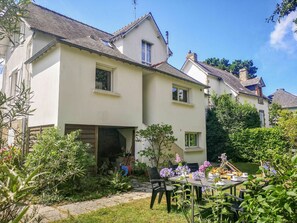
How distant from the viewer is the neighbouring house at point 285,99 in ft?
132

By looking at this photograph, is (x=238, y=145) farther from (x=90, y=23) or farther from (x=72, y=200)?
(x=90, y=23)

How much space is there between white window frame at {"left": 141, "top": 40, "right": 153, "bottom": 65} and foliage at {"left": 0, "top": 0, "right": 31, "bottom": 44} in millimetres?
15645

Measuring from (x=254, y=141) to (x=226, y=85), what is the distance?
10573 millimetres

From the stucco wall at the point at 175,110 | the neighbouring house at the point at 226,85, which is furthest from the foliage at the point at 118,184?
the neighbouring house at the point at 226,85

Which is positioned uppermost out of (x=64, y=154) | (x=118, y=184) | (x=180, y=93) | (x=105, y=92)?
(x=180, y=93)

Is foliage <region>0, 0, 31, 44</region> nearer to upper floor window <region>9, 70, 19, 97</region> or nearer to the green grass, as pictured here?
the green grass

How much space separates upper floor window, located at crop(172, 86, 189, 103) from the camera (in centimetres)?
1528

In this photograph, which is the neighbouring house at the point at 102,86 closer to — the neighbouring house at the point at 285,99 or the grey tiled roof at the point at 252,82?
the grey tiled roof at the point at 252,82

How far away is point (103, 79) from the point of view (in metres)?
11.4

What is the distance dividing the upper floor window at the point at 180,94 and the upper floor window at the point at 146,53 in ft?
13.5

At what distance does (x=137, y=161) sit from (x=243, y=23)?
39.8 feet

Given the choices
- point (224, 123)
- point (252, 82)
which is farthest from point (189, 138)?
point (252, 82)

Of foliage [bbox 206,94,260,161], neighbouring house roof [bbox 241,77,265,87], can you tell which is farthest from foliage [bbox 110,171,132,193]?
neighbouring house roof [bbox 241,77,265,87]

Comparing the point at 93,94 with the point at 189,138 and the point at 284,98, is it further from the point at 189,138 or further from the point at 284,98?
the point at 284,98
